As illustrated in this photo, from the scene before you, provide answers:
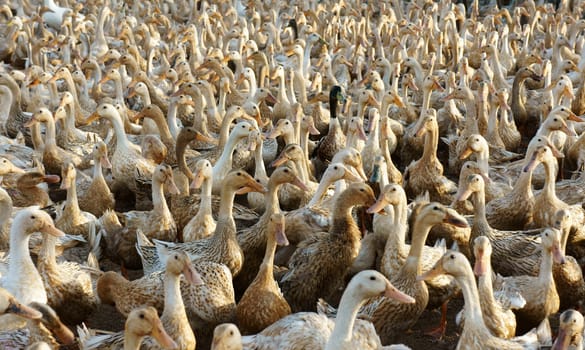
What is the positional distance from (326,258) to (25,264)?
7.35 feet

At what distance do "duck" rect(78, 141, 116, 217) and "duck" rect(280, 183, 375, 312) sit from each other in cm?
238

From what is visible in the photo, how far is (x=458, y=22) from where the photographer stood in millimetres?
18312

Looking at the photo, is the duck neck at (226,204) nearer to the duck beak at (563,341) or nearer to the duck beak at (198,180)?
the duck beak at (198,180)

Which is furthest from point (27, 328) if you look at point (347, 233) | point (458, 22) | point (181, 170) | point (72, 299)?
point (458, 22)

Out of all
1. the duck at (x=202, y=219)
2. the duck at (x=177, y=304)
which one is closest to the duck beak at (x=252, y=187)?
the duck at (x=202, y=219)

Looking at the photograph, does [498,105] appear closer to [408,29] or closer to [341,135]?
[341,135]

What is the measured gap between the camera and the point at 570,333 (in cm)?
488

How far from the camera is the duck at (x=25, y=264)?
564 centimetres

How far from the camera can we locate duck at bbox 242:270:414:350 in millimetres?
4789

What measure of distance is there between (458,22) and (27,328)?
1478 centimetres

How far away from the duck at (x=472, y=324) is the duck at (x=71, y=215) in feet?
10.8

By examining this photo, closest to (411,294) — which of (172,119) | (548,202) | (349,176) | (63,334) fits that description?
(349,176)

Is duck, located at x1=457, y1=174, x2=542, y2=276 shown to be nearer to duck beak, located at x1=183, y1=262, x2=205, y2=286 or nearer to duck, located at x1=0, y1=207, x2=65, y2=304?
duck beak, located at x1=183, y1=262, x2=205, y2=286

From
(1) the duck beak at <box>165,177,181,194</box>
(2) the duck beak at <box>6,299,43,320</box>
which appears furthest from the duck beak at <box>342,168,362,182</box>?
(2) the duck beak at <box>6,299,43,320</box>
